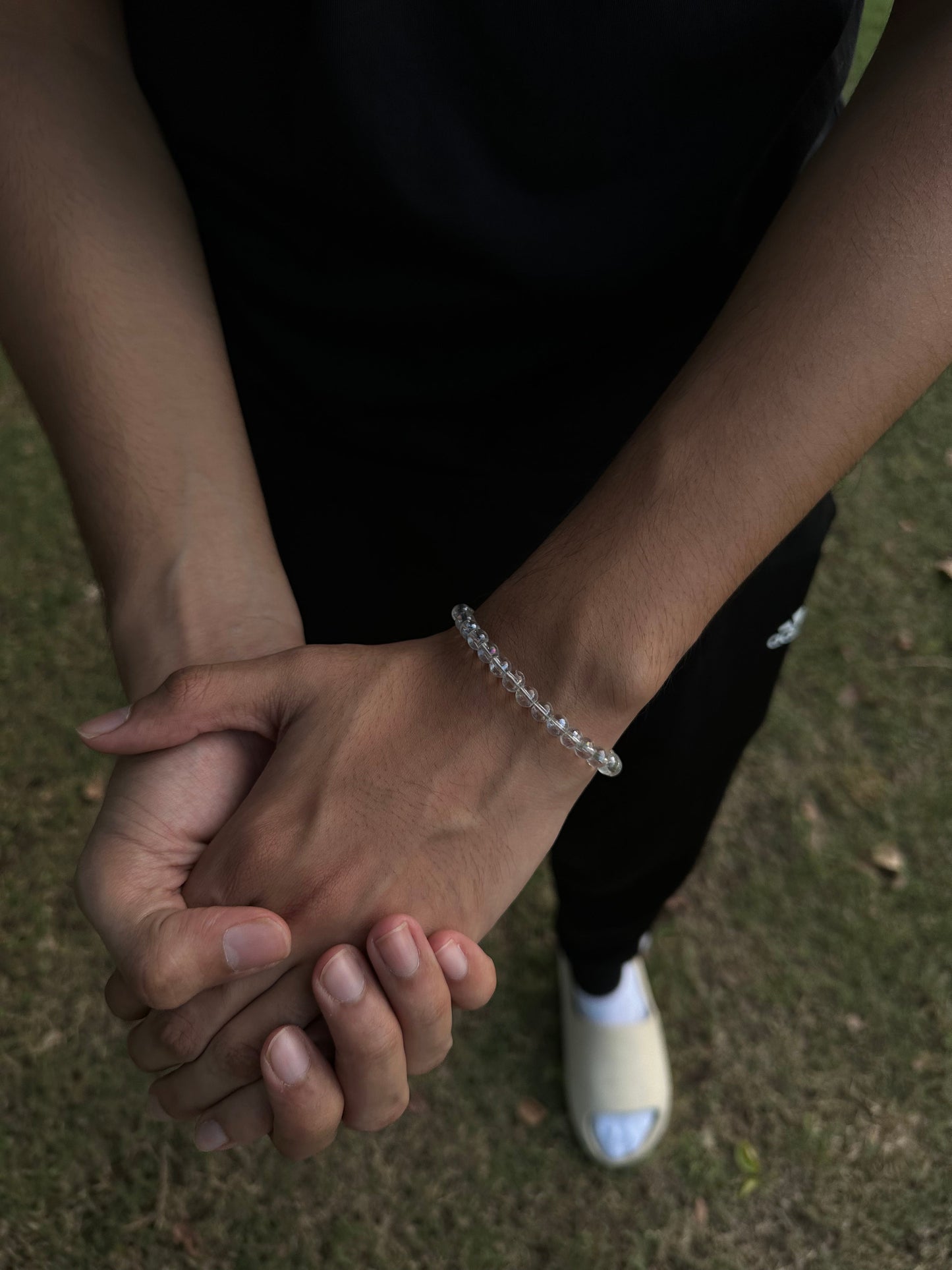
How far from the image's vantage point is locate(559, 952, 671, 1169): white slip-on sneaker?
90.3 inches

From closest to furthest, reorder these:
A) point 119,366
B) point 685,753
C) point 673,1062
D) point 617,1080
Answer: point 119,366
point 685,753
point 617,1080
point 673,1062

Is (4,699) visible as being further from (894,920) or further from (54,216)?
(894,920)

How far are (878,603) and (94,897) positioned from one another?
294 cm

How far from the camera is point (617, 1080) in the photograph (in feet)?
7.64

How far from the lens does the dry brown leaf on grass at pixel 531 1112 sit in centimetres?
238

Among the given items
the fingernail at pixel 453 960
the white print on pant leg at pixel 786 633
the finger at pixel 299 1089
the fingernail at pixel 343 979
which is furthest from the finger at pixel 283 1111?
the white print on pant leg at pixel 786 633

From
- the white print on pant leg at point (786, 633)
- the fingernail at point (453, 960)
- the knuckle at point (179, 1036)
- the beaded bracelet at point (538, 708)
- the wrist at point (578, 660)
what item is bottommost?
the knuckle at point (179, 1036)

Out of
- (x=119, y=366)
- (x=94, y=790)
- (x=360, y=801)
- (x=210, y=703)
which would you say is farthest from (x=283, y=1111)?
(x=94, y=790)

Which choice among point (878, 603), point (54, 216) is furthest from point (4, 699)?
point (878, 603)

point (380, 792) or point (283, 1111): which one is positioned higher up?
point (380, 792)

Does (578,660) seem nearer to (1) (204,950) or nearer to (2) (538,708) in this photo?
(2) (538,708)

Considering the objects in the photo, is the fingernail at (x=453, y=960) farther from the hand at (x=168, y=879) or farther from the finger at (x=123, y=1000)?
the finger at (x=123, y=1000)

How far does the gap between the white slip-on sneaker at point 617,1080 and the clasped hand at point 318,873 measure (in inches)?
47.5

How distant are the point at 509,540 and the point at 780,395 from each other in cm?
51
